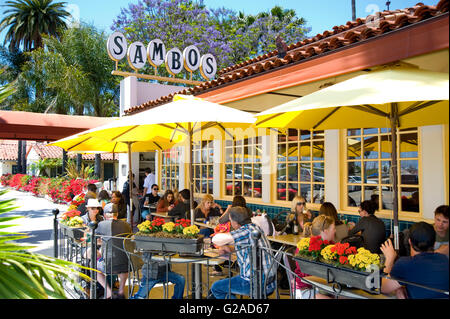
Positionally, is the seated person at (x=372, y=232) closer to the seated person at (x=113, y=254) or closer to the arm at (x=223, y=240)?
the arm at (x=223, y=240)

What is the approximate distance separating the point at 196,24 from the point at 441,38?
22879mm

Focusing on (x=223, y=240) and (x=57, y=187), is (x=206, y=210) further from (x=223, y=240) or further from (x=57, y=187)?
(x=57, y=187)

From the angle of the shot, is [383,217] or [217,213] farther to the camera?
[217,213]

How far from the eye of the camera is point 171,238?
3.86 meters

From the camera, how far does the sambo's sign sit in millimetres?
11461

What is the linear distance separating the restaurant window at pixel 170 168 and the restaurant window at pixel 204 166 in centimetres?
89

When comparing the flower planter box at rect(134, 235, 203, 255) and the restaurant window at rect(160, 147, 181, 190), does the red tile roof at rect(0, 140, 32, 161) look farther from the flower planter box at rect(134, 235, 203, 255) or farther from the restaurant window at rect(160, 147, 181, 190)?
the flower planter box at rect(134, 235, 203, 255)

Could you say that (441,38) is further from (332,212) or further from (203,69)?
(203,69)

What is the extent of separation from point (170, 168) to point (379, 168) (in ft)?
23.0

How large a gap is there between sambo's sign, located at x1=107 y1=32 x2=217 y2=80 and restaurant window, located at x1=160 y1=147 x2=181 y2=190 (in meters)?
2.86

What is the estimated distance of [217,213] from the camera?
675 cm

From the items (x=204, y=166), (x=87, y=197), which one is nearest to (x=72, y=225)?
(x=87, y=197)

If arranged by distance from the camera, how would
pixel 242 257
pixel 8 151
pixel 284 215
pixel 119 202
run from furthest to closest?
pixel 8 151 < pixel 284 215 < pixel 119 202 < pixel 242 257
